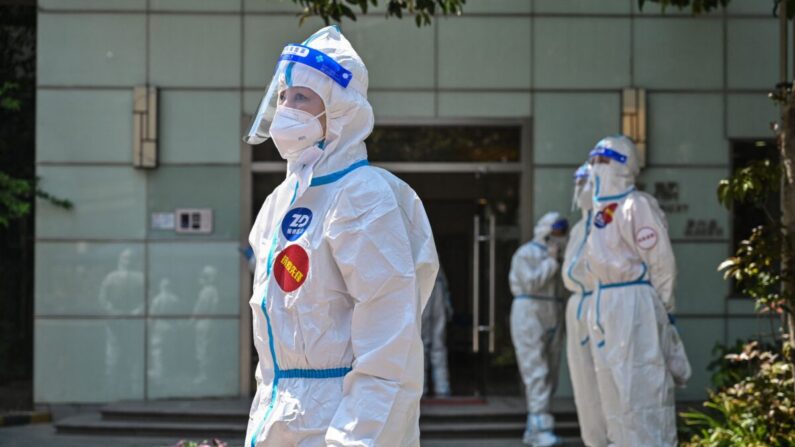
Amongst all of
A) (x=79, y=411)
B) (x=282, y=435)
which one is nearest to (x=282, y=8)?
(x=79, y=411)

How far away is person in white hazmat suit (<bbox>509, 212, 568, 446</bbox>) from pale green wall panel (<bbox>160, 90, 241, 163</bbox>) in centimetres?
348

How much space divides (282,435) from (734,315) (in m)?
10.6

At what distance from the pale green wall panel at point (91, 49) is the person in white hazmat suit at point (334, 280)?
972 centimetres

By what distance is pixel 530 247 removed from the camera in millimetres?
A: 12156

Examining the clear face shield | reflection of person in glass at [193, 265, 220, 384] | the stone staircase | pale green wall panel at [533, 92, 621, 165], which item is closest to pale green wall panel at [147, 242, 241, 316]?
reflection of person in glass at [193, 265, 220, 384]

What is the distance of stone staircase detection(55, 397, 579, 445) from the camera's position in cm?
1251

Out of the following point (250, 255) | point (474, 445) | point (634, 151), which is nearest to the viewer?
point (634, 151)

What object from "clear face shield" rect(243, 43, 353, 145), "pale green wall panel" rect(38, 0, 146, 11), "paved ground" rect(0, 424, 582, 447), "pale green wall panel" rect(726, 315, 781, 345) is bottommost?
"paved ground" rect(0, 424, 582, 447)

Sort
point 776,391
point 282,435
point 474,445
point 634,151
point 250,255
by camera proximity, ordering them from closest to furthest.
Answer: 1. point 282,435
2. point 776,391
3. point 634,151
4. point 474,445
5. point 250,255

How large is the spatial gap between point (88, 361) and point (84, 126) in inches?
94.4

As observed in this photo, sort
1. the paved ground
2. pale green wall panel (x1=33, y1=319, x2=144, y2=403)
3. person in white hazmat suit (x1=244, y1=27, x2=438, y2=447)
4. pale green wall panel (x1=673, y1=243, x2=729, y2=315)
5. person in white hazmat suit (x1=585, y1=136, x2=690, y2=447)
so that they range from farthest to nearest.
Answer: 1. pale green wall panel (x1=673, y1=243, x2=729, y2=315)
2. pale green wall panel (x1=33, y1=319, x2=144, y2=403)
3. the paved ground
4. person in white hazmat suit (x1=585, y1=136, x2=690, y2=447)
5. person in white hazmat suit (x1=244, y1=27, x2=438, y2=447)

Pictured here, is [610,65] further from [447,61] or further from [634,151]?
[634,151]

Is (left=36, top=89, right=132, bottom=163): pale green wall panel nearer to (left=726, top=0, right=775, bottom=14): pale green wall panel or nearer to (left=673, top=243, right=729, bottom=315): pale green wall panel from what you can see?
(left=673, top=243, right=729, bottom=315): pale green wall panel

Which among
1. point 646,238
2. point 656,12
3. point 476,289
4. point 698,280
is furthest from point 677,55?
point 646,238
